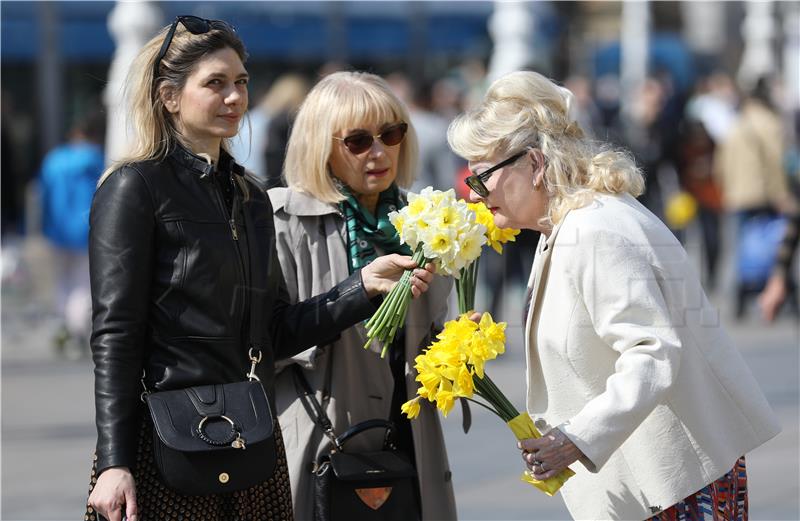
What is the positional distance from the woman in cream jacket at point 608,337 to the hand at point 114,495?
876 millimetres

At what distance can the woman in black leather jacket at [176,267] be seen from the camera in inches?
111

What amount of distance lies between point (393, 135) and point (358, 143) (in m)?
0.11

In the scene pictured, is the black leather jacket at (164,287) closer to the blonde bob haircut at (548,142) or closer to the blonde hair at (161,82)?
the blonde hair at (161,82)

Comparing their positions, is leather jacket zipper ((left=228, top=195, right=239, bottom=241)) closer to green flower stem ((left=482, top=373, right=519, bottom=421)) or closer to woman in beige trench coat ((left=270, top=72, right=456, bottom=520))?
woman in beige trench coat ((left=270, top=72, right=456, bottom=520))

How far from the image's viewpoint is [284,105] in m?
10.0

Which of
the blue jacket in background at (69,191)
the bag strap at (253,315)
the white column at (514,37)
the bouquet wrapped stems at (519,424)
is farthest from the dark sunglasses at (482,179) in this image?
the white column at (514,37)

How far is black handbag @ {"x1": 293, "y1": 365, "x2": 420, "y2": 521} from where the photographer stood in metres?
3.32

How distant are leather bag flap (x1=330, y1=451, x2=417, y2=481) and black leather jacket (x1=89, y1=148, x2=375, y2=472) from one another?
Result: 38cm

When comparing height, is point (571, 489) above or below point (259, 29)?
below

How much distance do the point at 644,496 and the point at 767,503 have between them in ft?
9.11

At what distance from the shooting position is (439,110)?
44.6ft

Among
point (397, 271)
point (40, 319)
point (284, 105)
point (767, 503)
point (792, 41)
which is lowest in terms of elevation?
point (767, 503)

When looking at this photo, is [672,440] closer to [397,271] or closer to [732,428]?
[732,428]

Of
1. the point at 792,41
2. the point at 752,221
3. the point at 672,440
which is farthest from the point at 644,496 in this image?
the point at 792,41
